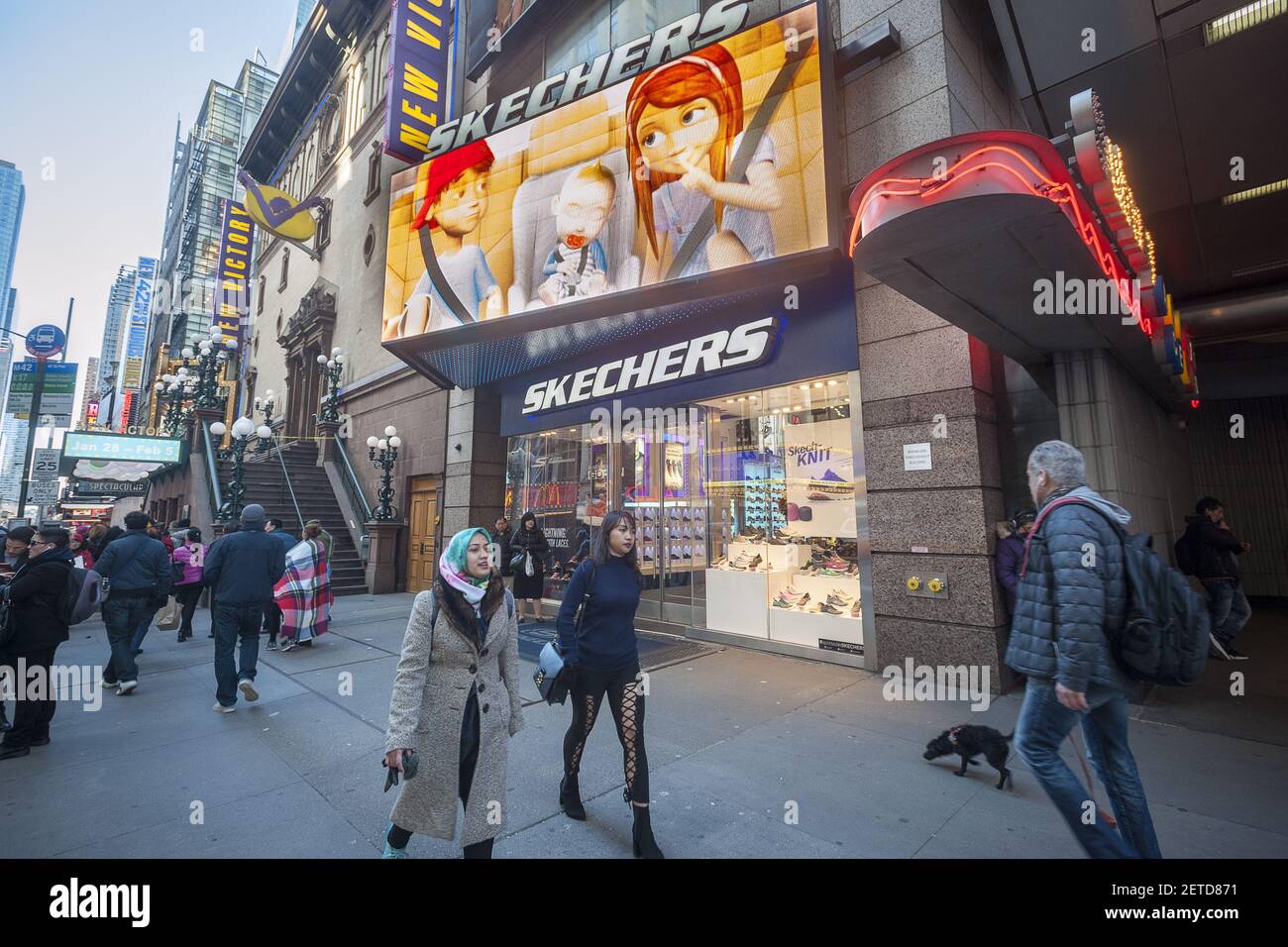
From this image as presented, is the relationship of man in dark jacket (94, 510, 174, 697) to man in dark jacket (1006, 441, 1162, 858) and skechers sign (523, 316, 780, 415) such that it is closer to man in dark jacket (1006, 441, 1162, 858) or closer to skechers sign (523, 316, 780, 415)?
skechers sign (523, 316, 780, 415)

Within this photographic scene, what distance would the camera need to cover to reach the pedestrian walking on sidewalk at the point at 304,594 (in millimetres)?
8164

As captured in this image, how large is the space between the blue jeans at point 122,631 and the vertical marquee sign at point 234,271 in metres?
31.9

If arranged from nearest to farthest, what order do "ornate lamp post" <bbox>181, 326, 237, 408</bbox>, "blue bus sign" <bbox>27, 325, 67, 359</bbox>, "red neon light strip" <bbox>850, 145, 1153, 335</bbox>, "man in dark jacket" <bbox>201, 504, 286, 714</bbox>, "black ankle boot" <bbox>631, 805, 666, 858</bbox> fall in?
"black ankle boot" <bbox>631, 805, 666, 858</bbox>
"red neon light strip" <bbox>850, 145, 1153, 335</bbox>
"man in dark jacket" <bbox>201, 504, 286, 714</bbox>
"ornate lamp post" <bbox>181, 326, 237, 408</bbox>
"blue bus sign" <bbox>27, 325, 67, 359</bbox>

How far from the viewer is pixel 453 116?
1498cm

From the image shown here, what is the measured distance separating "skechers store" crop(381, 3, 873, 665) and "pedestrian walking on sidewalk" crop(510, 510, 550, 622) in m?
1.16

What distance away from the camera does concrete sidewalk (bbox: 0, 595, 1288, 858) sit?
10.5ft

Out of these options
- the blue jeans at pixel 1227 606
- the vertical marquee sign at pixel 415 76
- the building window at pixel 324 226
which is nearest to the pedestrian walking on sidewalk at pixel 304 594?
the vertical marquee sign at pixel 415 76

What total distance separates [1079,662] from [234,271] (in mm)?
39963

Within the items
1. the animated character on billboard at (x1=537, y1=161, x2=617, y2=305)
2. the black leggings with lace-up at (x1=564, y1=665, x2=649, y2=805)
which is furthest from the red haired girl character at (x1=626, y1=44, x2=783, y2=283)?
the black leggings with lace-up at (x1=564, y1=665, x2=649, y2=805)

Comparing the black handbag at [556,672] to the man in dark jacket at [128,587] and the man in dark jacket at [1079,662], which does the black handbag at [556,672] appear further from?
the man in dark jacket at [128,587]

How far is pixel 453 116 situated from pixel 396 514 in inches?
419

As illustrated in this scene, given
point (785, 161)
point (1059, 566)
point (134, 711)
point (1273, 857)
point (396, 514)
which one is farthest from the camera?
point (396, 514)

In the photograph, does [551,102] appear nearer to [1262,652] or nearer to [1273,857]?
[1273,857]
